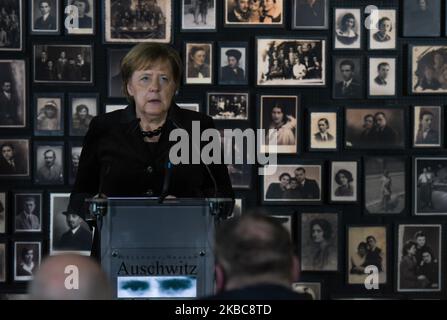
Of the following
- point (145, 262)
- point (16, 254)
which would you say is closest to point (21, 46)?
point (16, 254)

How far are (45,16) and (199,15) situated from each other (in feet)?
2.98

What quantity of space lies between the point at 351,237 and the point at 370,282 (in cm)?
29

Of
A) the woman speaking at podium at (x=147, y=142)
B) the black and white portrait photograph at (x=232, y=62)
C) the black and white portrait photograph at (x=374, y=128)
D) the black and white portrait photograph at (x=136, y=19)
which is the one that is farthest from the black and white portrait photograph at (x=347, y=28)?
the woman speaking at podium at (x=147, y=142)

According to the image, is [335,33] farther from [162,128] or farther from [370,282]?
[162,128]

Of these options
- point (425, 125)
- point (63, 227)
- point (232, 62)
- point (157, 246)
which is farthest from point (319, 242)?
point (157, 246)

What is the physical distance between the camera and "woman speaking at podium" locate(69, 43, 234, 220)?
10.8ft

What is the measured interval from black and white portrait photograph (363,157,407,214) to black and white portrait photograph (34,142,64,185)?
5.97 ft

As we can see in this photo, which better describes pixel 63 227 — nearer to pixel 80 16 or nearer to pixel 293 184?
pixel 80 16

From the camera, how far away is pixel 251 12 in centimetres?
531

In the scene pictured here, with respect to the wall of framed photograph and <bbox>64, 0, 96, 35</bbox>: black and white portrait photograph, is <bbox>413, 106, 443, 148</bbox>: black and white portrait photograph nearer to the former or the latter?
the wall of framed photograph

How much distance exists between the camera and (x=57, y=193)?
17.4 ft

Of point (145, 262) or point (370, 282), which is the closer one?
point (145, 262)

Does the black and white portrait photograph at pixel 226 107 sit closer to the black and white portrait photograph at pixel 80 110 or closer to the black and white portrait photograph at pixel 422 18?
the black and white portrait photograph at pixel 80 110
